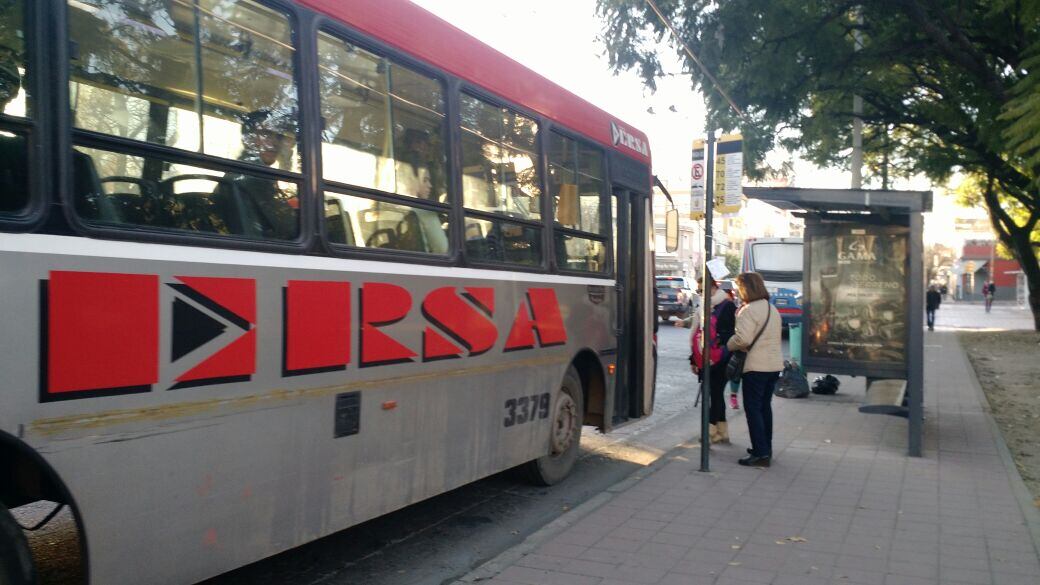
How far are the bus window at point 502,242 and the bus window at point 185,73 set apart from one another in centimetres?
175

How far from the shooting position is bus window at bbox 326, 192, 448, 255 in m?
4.66

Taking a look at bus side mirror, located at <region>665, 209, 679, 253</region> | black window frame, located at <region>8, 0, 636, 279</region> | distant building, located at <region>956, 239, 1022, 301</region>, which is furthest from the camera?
distant building, located at <region>956, 239, 1022, 301</region>

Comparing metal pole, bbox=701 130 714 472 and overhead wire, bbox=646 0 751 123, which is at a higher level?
overhead wire, bbox=646 0 751 123

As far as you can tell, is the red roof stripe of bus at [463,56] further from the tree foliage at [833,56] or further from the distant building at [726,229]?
the distant building at [726,229]

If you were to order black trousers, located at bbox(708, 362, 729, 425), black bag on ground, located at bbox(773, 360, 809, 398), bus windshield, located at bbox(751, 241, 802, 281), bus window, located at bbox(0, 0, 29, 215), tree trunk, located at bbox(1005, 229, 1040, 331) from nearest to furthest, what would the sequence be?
1. bus window, located at bbox(0, 0, 29, 215)
2. black trousers, located at bbox(708, 362, 729, 425)
3. black bag on ground, located at bbox(773, 360, 809, 398)
4. bus windshield, located at bbox(751, 241, 802, 281)
5. tree trunk, located at bbox(1005, 229, 1040, 331)

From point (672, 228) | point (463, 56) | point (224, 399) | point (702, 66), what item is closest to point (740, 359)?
point (672, 228)

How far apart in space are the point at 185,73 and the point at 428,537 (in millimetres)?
3547

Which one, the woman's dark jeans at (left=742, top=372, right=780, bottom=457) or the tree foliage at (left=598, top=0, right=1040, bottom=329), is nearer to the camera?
the woman's dark jeans at (left=742, top=372, right=780, bottom=457)

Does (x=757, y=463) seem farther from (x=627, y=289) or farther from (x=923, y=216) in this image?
(x=923, y=216)

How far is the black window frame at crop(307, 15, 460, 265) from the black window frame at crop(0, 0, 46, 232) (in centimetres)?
144

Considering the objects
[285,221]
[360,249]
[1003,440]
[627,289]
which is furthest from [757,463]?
[285,221]

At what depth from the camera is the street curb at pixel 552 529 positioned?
521 centimetres

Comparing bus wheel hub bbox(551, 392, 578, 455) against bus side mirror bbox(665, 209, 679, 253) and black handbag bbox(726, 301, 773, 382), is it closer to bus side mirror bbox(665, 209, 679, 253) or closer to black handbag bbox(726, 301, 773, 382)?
black handbag bbox(726, 301, 773, 382)

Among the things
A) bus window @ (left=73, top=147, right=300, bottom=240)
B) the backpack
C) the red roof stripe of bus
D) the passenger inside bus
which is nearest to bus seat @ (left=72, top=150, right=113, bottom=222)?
bus window @ (left=73, top=147, right=300, bottom=240)
